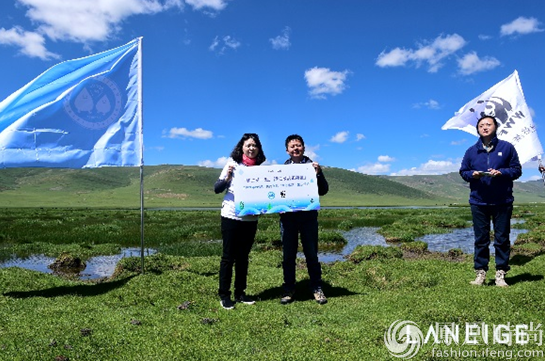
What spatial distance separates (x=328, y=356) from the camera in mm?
5812

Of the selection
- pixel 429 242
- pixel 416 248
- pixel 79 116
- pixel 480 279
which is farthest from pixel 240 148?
pixel 429 242

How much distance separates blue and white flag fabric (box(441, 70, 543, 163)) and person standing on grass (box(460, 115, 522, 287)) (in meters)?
3.05

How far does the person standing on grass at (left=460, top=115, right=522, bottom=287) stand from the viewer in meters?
9.23

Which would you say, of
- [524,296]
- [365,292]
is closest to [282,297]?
[365,292]

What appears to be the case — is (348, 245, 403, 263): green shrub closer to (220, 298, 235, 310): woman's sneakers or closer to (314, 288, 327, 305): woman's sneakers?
(314, 288, 327, 305): woman's sneakers

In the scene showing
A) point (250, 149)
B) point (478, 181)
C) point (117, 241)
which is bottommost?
point (117, 241)

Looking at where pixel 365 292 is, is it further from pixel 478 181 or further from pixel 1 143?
pixel 1 143

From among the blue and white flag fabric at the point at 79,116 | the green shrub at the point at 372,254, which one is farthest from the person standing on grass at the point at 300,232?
the green shrub at the point at 372,254

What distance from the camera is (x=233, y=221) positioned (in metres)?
8.45

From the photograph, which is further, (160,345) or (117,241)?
(117,241)

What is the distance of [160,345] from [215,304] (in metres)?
2.51

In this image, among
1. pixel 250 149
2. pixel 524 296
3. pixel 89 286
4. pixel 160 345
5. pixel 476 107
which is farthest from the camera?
pixel 476 107

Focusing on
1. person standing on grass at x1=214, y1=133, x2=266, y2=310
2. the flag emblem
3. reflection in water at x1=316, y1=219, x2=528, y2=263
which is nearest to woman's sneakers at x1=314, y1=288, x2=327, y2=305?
person standing on grass at x1=214, y1=133, x2=266, y2=310

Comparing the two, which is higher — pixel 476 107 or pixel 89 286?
pixel 476 107
